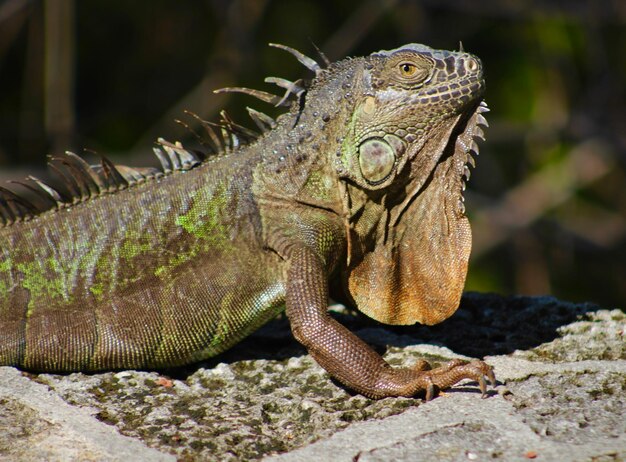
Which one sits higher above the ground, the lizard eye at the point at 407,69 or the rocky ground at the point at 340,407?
the lizard eye at the point at 407,69

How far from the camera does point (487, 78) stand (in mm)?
11531

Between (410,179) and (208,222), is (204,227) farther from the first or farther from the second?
(410,179)

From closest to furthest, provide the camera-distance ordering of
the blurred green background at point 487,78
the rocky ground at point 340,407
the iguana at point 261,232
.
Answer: the rocky ground at point 340,407
the iguana at point 261,232
the blurred green background at point 487,78

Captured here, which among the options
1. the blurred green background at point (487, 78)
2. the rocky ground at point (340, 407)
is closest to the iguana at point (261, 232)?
the rocky ground at point (340, 407)

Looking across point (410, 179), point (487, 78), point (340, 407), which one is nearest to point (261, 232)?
point (410, 179)

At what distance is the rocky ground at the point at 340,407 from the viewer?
3.40m

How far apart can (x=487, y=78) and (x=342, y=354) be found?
8.22 meters

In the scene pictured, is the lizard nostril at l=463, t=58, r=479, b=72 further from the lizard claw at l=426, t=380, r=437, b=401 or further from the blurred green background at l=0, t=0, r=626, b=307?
the blurred green background at l=0, t=0, r=626, b=307

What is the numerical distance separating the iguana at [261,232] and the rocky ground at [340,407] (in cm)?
Result: 19

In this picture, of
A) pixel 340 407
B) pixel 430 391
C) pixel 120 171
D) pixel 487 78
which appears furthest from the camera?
pixel 487 78

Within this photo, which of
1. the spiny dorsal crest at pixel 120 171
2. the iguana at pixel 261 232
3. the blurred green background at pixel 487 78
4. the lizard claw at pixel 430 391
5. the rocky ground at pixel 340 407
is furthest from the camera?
the blurred green background at pixel 487 78

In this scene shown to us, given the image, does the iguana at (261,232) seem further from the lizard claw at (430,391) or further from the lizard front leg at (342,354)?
the lizard claw at (430,391)

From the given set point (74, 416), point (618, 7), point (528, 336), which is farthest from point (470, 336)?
point (618, 7)

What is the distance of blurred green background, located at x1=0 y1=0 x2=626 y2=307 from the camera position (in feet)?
34.8
